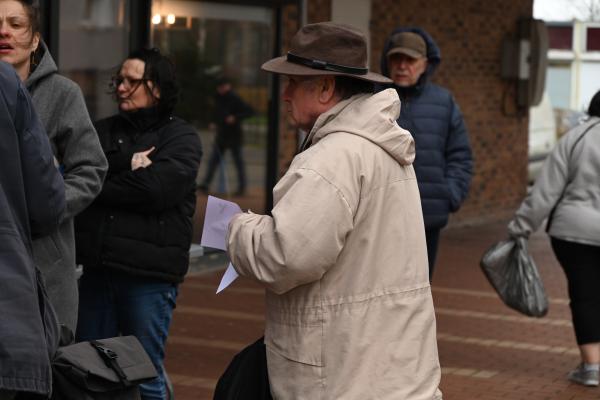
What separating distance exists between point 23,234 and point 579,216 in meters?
4.51

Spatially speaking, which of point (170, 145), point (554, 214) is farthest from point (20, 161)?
point (554, 214)

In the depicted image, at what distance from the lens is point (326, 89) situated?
3.61 metres

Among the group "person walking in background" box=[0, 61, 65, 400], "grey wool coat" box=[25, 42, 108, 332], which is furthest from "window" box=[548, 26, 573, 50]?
"person walking in background" box=[0, 61, 65, 400]

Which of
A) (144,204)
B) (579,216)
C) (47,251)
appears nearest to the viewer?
(47,251)

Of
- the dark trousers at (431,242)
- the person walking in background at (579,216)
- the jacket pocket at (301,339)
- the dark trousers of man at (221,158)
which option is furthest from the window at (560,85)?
the jacket pocket at (301,339)

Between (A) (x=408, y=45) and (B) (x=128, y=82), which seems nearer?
(B) (x=128, y=82)

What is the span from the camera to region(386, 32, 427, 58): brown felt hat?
22.2 ft

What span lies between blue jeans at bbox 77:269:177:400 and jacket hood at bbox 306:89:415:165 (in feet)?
5.71

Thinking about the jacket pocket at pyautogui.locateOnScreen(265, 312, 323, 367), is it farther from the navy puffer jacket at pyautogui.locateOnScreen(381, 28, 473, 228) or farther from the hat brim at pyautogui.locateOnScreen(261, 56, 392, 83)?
the navy puffer jacket at pyautogui.locateOnScreen(381, 28, 473, 228)

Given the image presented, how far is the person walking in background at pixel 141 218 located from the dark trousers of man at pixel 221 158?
619 cm

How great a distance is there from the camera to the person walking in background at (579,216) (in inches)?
284

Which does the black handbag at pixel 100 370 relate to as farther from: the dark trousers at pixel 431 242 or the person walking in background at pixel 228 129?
the person walking in background at pixel 228 129

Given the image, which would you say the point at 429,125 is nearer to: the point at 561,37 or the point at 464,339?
the point at 464,339

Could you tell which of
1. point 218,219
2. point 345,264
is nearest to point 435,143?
point 218,219
